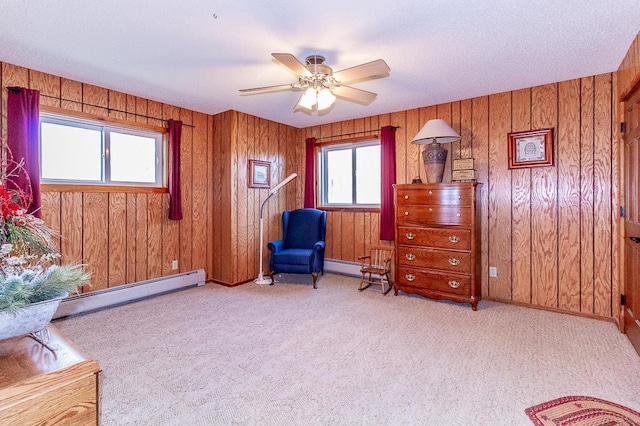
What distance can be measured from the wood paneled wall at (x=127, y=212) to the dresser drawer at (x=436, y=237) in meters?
2.72

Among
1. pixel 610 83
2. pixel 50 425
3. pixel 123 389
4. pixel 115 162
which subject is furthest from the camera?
pixel 115 162

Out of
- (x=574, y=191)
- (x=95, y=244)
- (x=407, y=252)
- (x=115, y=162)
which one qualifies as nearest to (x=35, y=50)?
(x=115, y=162)

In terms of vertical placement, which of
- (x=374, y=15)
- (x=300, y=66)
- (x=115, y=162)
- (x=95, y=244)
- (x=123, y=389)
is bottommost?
(x=123, y=389)

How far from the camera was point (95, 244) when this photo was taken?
3.52m

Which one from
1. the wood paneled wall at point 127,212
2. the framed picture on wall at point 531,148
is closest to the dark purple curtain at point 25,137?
the wood paneled wall at point 127,212

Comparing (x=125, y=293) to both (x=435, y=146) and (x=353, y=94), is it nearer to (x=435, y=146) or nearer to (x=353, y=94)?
(x=353, y=94)

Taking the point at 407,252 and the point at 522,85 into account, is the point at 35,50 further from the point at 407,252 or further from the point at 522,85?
the point at 522,85

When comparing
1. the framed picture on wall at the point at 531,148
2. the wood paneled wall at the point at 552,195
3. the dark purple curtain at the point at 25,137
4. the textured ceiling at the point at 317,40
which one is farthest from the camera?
the framed picture on wall at the point at 531,148

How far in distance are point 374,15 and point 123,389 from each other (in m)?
2.88

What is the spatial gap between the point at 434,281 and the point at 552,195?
5.00 ft

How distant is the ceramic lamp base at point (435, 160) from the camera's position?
3.82 meters

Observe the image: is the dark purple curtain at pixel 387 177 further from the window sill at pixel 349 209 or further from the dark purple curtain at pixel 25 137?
the dark purple curtain at pixel 25 137

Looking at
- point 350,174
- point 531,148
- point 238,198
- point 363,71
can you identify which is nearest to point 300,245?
point 238,198

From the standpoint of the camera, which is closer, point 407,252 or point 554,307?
point 554,307
